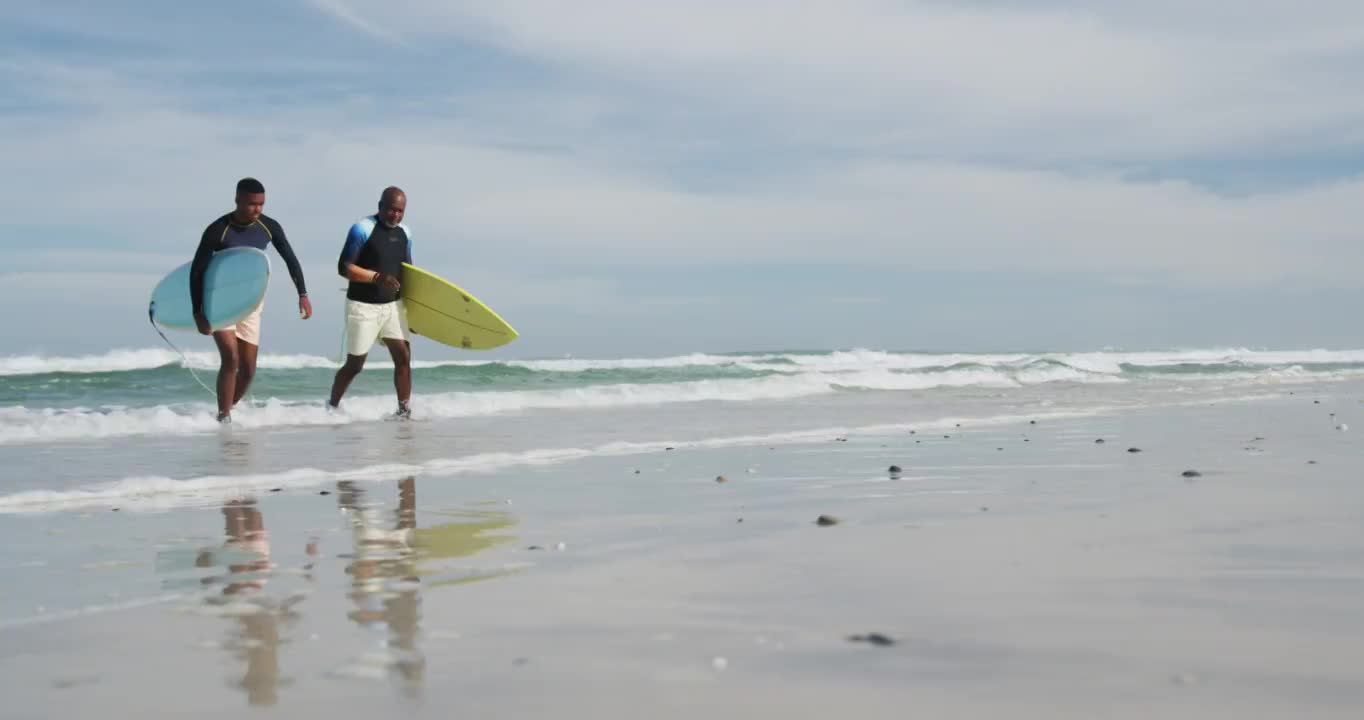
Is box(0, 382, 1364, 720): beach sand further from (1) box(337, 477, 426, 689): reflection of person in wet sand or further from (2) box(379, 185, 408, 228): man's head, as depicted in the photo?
(2) box(379, 185, 408, 228): man's head

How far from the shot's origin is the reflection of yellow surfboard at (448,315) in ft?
36.3

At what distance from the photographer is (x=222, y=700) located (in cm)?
221

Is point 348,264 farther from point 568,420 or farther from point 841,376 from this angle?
point 841,376

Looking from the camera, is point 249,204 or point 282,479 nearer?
point 282,479

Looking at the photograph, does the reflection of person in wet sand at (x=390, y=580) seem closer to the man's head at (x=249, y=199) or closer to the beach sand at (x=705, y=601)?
the beach sand at (x=705, y=601)

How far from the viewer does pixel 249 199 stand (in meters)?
9.05

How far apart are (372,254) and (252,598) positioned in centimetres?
722

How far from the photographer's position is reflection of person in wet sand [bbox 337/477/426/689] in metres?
2.55

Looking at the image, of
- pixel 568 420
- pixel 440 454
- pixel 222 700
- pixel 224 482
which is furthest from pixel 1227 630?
pixel 568 420

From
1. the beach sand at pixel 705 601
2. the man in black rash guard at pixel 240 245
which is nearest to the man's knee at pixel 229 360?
the man in black rash guard at pixel 240 245

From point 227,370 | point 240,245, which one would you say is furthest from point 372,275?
point 227,370

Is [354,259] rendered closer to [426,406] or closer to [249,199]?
[249,199]

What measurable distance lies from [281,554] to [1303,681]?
300 cm

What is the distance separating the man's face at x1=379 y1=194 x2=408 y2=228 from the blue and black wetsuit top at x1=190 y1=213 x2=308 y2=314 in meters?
0.90
